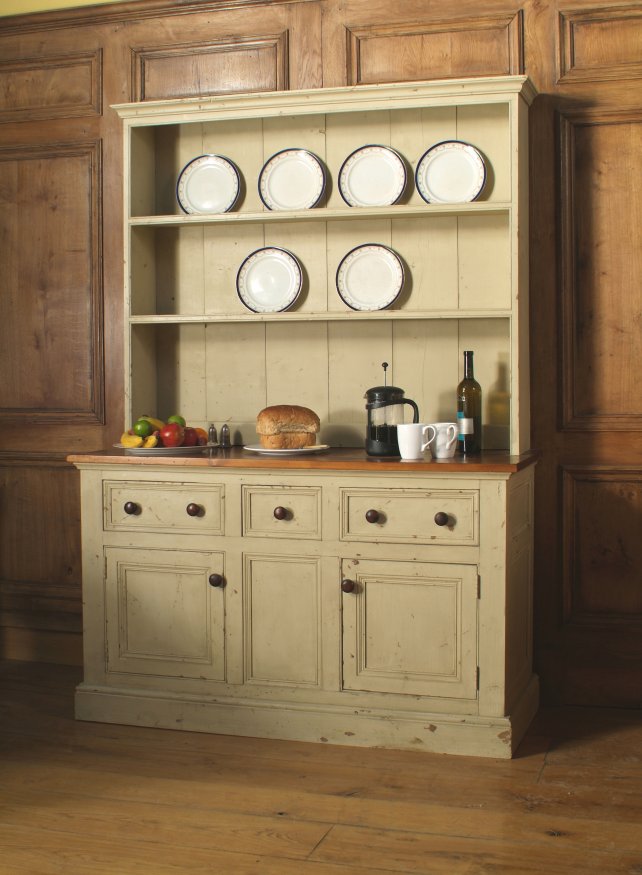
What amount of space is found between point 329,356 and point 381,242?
1.49 ft

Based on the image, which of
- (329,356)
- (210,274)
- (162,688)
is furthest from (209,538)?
(210,274)

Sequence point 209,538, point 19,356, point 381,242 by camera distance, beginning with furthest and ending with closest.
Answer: point 19,356 → point 381,242 → point 209,538

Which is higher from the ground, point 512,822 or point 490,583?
point 490,583

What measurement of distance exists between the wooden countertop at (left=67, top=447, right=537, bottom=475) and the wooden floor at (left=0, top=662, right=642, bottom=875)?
0.87m

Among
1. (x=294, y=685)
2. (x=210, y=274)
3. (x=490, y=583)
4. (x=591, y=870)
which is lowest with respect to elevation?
(x=591, y=870)

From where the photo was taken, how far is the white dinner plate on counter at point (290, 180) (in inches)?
139

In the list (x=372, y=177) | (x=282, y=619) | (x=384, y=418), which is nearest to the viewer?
(x=282, y=619)

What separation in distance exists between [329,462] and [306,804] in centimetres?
99

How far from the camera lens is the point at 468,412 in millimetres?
3266

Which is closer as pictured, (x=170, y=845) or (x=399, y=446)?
(x=170, y=845)

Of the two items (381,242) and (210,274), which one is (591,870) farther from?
(210,274)

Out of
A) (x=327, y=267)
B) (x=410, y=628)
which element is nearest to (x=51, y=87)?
(x=327, y=267)

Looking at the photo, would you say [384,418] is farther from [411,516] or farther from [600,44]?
[600,44]

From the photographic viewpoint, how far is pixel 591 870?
2.24 meters
